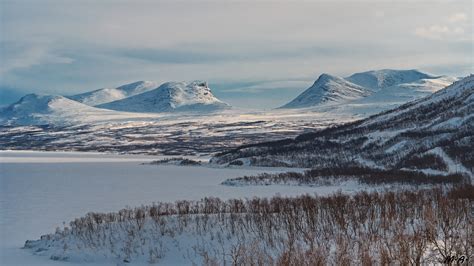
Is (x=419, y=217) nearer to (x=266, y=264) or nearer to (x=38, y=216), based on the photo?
(x=266, y=264)

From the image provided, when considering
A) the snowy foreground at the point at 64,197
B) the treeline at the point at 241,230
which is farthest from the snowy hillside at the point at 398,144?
the treeline at the point at 241,230

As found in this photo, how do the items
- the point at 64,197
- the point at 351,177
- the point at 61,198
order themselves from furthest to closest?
the point at 351,177 < the point at 64,197 < the point at 61,198

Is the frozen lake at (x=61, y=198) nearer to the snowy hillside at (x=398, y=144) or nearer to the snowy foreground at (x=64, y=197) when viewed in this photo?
the snowy foreground at (x=64, y=197)

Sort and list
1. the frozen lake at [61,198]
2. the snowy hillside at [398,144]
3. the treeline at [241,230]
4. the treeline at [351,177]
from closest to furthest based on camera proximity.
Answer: the treeline at [241,230] < the frozen lake at [61,198] < the treeline at [351,177] < the snowy hillside at [398,144]

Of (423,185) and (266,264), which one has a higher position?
(266,264)

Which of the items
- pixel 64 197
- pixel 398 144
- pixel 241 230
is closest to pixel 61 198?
pixel 64 197

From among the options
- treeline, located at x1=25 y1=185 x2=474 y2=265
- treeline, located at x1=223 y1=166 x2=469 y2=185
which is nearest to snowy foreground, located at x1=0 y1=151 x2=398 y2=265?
treeline, located at x1=25 y1=185 x2=474 y2=265

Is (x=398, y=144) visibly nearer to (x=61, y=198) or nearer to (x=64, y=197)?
(x=64, y=197)

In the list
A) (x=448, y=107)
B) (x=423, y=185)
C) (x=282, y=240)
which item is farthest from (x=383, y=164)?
(x=282, y=240)
